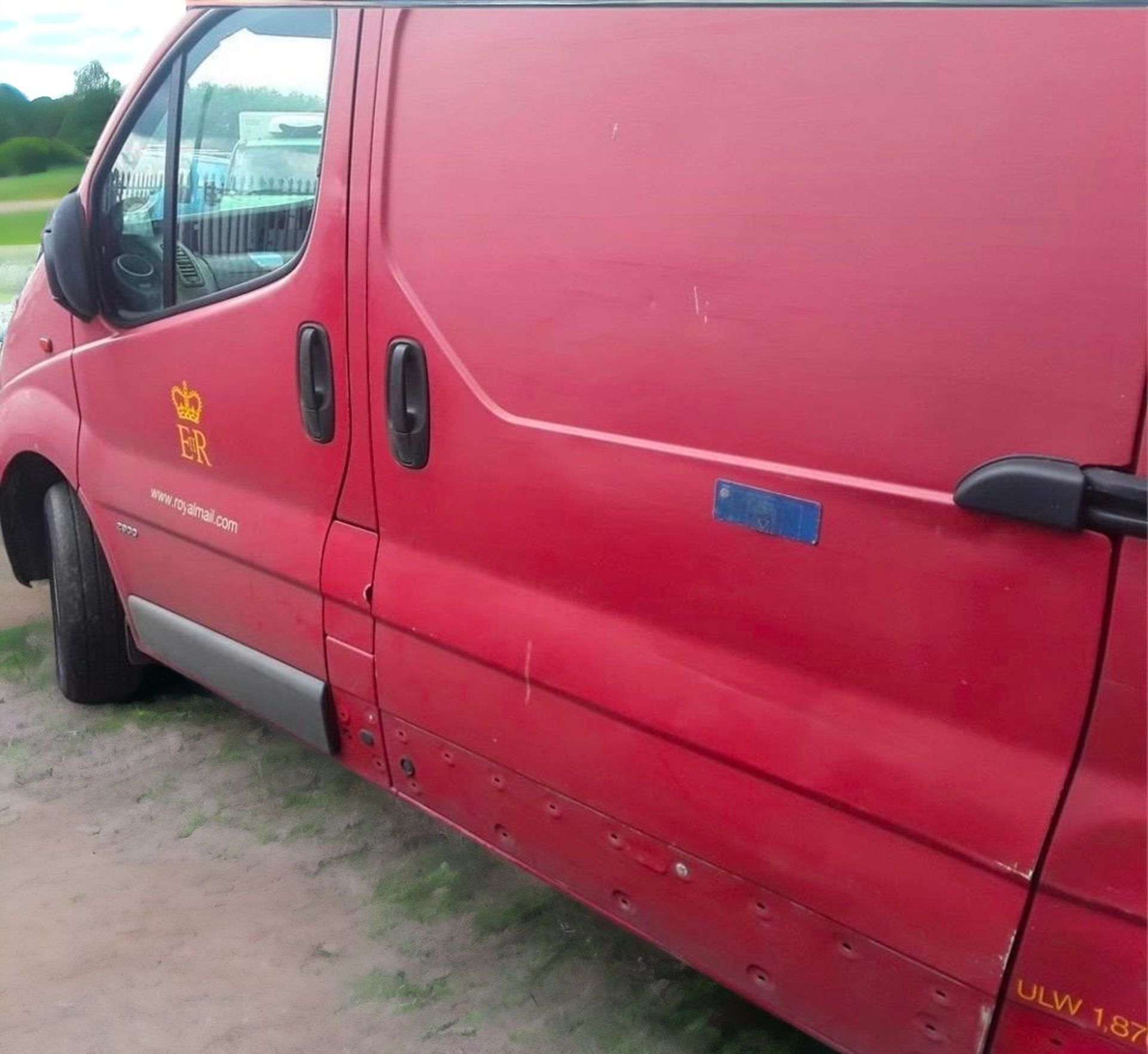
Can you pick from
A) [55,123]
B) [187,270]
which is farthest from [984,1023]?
[55,123]

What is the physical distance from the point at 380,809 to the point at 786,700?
1765 mm

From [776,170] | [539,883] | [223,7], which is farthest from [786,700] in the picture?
[223,7]

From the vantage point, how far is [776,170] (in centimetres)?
159

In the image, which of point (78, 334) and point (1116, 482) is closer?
point (1116, 482)

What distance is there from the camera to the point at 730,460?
1701 millimetres

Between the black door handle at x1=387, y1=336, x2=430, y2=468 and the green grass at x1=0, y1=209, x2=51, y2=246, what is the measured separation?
225 centimetres

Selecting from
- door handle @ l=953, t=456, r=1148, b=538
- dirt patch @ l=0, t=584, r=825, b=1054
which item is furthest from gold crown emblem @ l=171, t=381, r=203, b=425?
door handle @ l=953, t=456, r=1148, b=538

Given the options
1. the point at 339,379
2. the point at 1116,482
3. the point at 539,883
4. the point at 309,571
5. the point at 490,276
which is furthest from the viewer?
the point at 539,883

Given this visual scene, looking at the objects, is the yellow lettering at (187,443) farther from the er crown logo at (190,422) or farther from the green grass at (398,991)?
the green grass at (398,991)

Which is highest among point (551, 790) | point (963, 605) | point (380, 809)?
point (963, 605)

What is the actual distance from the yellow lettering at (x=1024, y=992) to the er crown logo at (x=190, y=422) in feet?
6.63

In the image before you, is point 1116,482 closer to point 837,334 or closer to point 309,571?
point 837,334

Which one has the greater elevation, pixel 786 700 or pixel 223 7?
pixel 223 7

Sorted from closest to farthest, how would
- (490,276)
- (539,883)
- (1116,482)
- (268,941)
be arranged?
(1116,482) < (490,276) < (268,941) < (539,883)
